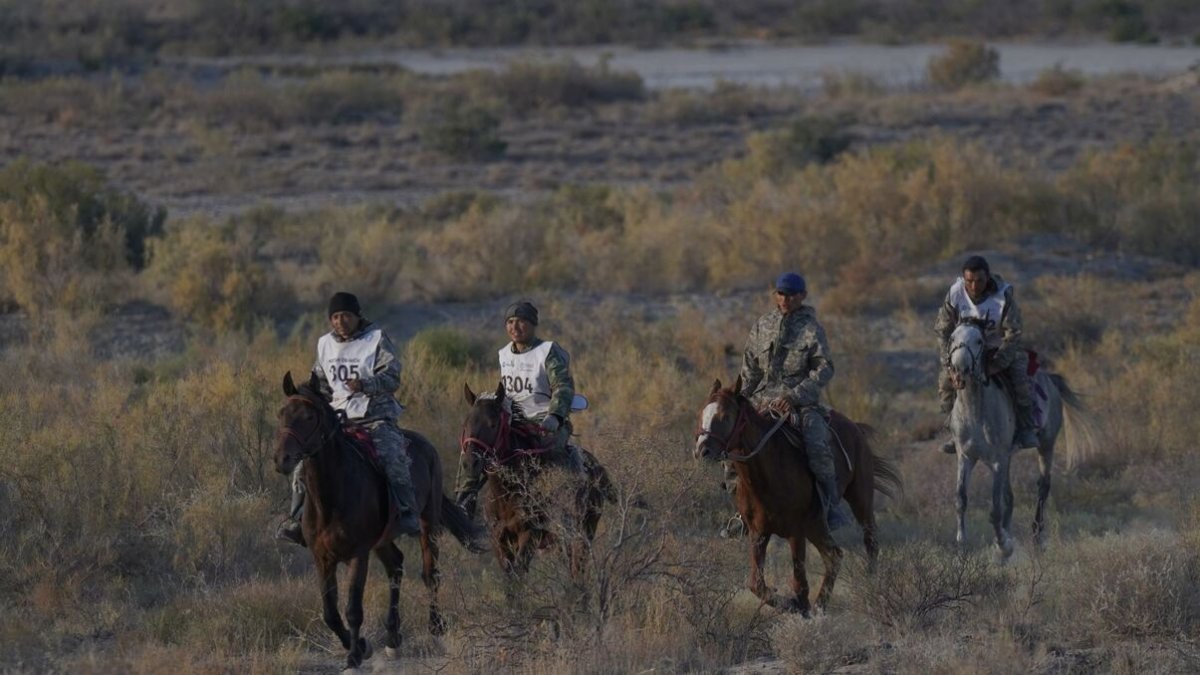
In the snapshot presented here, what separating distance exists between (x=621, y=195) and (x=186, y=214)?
26.1 feet

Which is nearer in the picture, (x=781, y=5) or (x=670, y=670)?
(x=670, y=670)

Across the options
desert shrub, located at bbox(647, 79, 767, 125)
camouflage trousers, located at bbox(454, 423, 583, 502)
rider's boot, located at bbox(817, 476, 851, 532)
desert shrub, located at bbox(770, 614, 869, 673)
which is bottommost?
desert shrub, located at bbox(770, 614, 869, 673)

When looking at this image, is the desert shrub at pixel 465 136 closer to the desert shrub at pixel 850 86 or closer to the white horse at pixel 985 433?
the desert shrub at pixel 850 86

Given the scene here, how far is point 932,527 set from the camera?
15.2 meters

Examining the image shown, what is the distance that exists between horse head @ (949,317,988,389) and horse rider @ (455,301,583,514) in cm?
324

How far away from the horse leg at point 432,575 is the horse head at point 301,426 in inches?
56.5

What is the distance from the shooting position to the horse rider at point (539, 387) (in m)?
11.6

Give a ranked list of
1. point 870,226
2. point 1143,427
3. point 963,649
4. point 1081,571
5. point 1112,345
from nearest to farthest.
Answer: point 963,649 → point 1081,571 → point 1143,427 → point 1112,345 → point 870,226

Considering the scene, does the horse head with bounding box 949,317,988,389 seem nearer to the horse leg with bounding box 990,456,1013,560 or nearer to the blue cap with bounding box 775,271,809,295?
the horse leg with bounding box 990,456,1013,560

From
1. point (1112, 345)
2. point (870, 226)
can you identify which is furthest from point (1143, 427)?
point (870, 226)

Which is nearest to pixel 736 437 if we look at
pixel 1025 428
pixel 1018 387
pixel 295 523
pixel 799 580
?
pixel 799 580

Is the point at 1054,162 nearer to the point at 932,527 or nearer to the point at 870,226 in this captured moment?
the point at 870,226

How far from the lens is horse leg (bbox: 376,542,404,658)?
11.4 metres

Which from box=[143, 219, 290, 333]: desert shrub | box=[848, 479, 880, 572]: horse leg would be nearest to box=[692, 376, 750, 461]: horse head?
box=[848, 479, 880, 572]: horse leg
